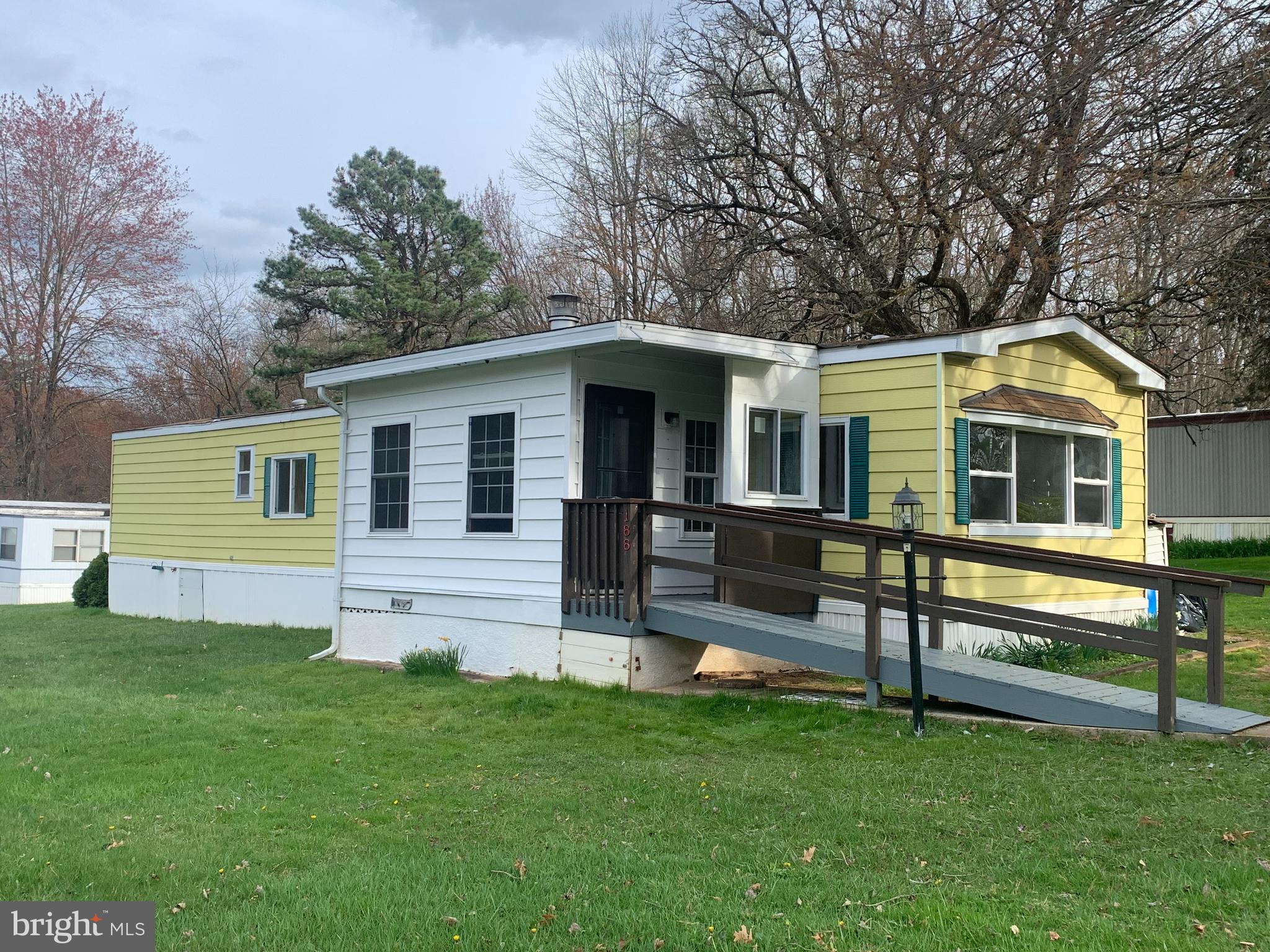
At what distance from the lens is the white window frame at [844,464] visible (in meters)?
10.6

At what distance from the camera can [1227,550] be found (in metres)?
24.3

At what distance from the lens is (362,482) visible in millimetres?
12602

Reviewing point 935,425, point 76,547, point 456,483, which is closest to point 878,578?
point 935,425

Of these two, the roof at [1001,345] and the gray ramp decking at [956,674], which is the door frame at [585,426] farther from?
the roof at [1001,345]

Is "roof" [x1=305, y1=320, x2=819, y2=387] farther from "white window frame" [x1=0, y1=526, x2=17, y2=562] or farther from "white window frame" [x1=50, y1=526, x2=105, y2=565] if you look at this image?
"white window frame" [x1=0, y1=526, x2=17, y2=562]

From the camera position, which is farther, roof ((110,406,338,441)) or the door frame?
roof ((110,406,338,441))

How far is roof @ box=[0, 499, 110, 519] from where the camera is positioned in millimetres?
25880

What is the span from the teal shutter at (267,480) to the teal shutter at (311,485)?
3.62 feet

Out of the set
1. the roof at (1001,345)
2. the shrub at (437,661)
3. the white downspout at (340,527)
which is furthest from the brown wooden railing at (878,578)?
the white downspout at (340,527)

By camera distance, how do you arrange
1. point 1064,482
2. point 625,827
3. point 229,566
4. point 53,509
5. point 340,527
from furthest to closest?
point 53,509 → point 229,566 → point 340,527 → point 1064,482 → point 625,827

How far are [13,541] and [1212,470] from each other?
28.7 m

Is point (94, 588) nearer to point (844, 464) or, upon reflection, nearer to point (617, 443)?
point (617, 443)

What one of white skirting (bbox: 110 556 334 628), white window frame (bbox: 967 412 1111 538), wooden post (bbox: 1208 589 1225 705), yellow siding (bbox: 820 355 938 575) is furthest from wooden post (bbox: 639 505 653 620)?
white skirting (bbox: 110 556 334 628)

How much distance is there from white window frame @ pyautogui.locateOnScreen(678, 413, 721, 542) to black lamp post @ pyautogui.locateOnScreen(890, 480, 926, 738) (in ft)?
11.4
